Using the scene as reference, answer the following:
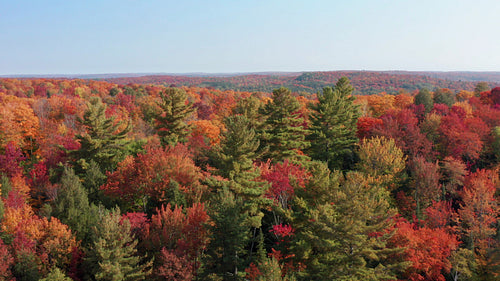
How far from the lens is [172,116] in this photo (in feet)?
139

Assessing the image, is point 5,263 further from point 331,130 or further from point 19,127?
point 331,130

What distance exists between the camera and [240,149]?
27844 millimetres

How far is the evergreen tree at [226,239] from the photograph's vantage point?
2173cm

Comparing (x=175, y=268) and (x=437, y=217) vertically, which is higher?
(x=175, y=268)

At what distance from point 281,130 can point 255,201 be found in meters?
14.1

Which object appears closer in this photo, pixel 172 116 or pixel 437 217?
pixel 437 217

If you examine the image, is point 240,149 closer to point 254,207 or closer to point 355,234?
point 254,207

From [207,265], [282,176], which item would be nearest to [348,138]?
[282,176]

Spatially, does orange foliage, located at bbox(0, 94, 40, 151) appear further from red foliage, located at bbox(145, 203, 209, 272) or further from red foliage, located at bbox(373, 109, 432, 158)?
red foliage, located at bbox(373, 109, 432, 158)

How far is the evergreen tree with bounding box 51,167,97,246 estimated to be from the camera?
28828mm

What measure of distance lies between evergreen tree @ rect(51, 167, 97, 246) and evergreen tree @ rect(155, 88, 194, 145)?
45.3 feet

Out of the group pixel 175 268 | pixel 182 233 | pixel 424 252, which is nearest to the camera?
pixel 175 268

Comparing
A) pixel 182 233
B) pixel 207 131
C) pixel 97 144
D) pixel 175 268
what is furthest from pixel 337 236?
pixel 207 131

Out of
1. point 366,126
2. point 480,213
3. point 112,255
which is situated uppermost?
point 366,126
